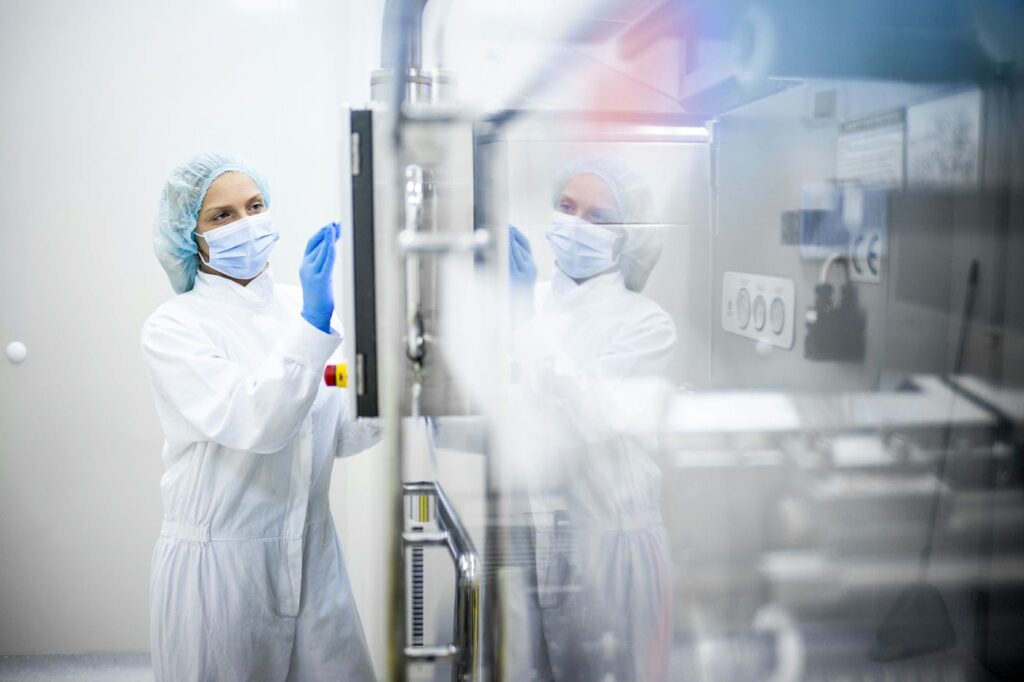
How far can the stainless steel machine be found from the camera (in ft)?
2.93

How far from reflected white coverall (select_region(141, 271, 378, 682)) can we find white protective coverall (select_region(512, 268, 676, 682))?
59 cm

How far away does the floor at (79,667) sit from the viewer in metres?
2.21

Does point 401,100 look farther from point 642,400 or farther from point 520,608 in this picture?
point 520,608

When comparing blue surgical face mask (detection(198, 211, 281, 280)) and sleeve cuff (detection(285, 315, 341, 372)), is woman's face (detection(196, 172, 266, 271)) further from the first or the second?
sleeve cuff (detection(285, 315, 341, 372))

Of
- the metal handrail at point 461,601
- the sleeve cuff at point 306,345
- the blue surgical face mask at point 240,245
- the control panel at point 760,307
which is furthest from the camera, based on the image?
the blue surgical face mask at point 240,245

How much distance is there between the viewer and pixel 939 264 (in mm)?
940

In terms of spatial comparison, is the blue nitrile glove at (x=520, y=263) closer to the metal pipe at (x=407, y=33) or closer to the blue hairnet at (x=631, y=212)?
the blue hairnet at (x=631, y=212)

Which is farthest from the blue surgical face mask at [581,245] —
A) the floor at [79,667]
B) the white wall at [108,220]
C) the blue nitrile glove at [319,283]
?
the floor at [79,667]

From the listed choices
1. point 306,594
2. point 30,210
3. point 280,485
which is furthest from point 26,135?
point 306,594

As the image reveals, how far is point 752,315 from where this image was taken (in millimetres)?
884

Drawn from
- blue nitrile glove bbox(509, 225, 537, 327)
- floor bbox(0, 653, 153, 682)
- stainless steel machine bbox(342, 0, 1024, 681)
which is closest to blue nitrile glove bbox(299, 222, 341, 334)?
stainless steel machine bbox(342, 0, 1024, 681)

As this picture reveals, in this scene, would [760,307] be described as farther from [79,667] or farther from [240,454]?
[79,667]

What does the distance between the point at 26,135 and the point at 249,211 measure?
3.00 feet

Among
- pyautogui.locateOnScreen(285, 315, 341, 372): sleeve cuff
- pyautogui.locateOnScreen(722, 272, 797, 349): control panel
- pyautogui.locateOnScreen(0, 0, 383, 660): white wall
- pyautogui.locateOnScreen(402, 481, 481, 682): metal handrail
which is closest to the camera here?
pyautogui.locateOnScreen(722, 272, 797, 349): control panel
